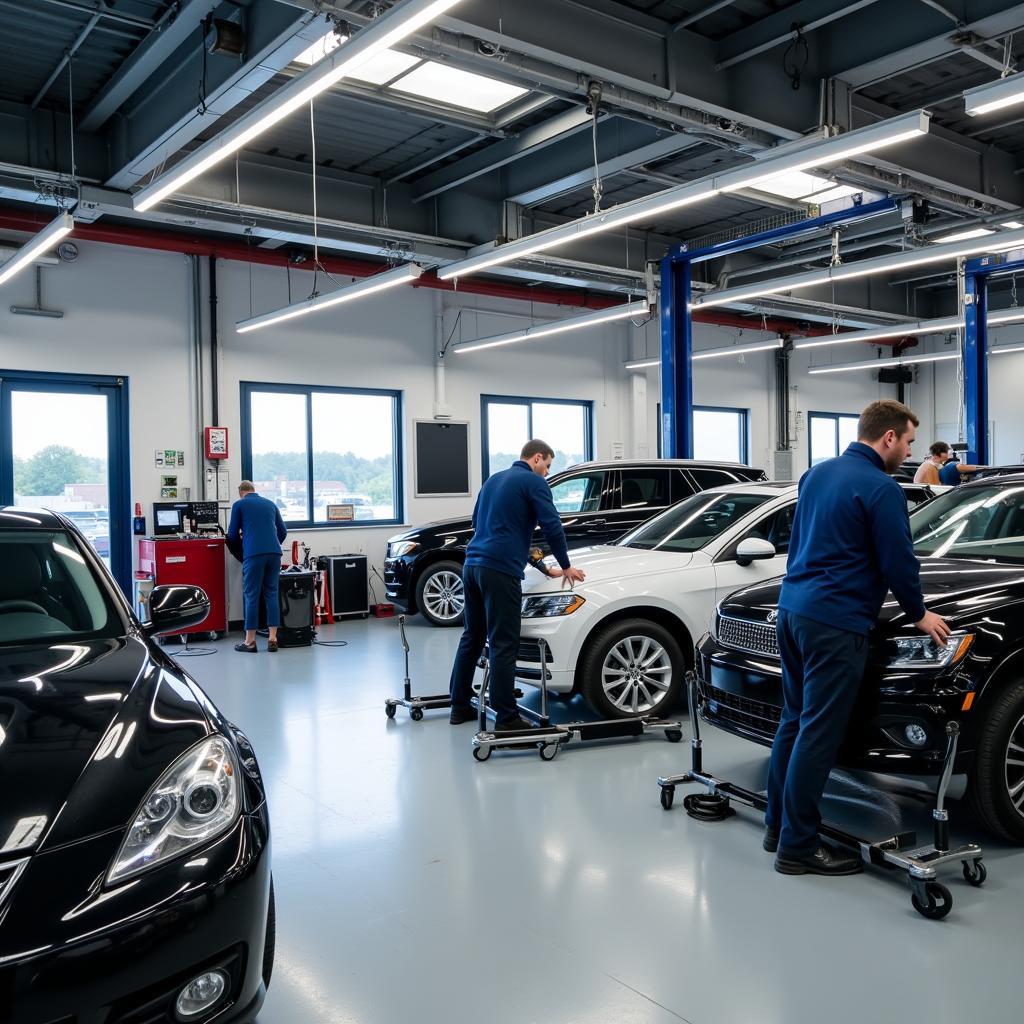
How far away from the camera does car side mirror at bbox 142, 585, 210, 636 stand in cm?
316

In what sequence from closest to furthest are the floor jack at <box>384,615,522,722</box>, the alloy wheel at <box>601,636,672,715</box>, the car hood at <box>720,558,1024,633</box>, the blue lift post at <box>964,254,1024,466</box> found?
the car hood at <box>720,558,1024,633</box>
the alloy wheel at <box>601,636,672,715</box>
the floor jack at <box>384,615,522,722</box>
the blue lift post at <box>964,254,1024,466</box>

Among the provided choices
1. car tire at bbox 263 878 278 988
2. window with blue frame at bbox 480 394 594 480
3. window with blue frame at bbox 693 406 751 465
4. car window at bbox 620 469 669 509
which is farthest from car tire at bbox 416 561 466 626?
car tire at bbox 263 878 278 988

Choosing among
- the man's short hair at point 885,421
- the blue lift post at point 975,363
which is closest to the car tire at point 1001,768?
the man's short hair at point 885,421

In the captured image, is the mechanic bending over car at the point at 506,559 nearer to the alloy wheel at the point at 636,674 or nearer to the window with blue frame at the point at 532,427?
the alloy wheel at the point at 636,674

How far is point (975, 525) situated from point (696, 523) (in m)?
1.94

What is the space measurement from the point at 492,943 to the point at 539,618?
256cm

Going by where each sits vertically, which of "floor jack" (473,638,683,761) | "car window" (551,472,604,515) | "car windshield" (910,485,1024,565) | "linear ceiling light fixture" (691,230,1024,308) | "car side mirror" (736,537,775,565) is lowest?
"floor jack" (473,638,683,761)

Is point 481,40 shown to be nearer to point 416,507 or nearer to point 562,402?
point 416,507

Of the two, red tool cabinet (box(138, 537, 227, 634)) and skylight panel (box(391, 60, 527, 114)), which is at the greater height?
skylight panel (box(391, 60, 527, 114))

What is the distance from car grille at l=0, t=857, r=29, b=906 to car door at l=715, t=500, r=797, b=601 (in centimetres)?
440

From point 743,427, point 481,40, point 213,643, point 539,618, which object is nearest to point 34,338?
point 213,643

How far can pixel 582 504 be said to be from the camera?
31.3ft

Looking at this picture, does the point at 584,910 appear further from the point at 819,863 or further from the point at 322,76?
the point at 322,76

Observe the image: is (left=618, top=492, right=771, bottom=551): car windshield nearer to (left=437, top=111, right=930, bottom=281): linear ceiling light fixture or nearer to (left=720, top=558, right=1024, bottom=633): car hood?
(left=720, top=558, right=1024, bottom=633): car hood
